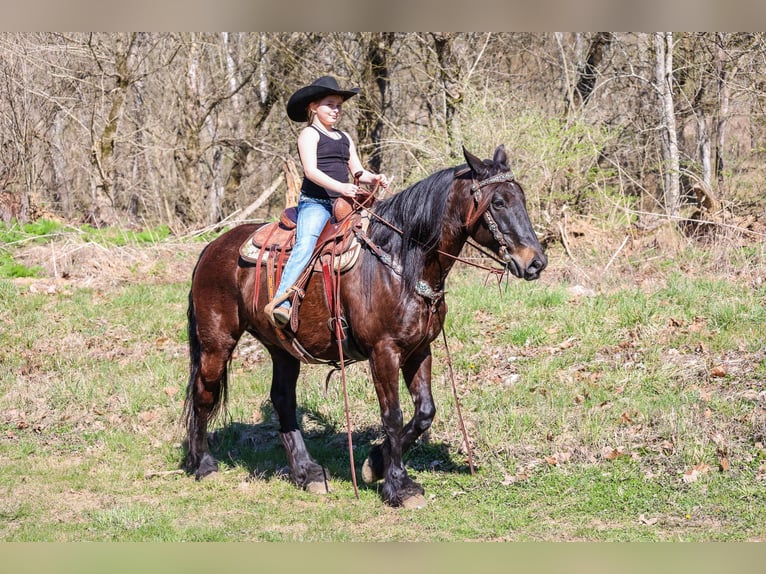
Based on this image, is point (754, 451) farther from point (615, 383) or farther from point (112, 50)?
point (112, 50)

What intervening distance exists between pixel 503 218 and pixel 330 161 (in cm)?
167

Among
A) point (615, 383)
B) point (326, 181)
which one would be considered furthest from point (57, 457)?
point (615, 383)

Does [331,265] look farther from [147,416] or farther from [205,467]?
[147,416]

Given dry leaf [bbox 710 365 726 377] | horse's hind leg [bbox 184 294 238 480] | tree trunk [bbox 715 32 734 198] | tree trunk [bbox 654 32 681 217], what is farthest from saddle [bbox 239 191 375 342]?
tree trunk [bbox 715 32 734 198]

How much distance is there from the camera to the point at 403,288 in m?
6.43

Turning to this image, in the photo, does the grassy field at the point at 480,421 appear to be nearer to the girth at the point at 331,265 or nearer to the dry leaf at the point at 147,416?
the dry leaf at the point at 147,416

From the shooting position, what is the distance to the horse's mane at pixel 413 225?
6316mm

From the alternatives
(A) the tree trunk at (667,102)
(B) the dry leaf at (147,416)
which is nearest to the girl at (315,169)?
(B) the dry leaf at (147,416)

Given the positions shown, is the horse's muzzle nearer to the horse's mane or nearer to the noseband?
the noseband

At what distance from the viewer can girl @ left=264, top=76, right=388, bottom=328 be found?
21.9 feet

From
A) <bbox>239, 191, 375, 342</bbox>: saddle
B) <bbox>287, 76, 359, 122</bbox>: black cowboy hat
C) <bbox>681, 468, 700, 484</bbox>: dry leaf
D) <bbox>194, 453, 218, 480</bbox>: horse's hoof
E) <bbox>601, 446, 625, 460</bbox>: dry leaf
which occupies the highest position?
<bbox>287, 76, 359, 122</bbox>: black cowboy hat

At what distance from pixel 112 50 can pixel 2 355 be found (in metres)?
11.8

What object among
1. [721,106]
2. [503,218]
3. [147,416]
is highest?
[721,106]

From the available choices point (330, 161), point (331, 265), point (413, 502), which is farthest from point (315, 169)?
point (413, 502)
